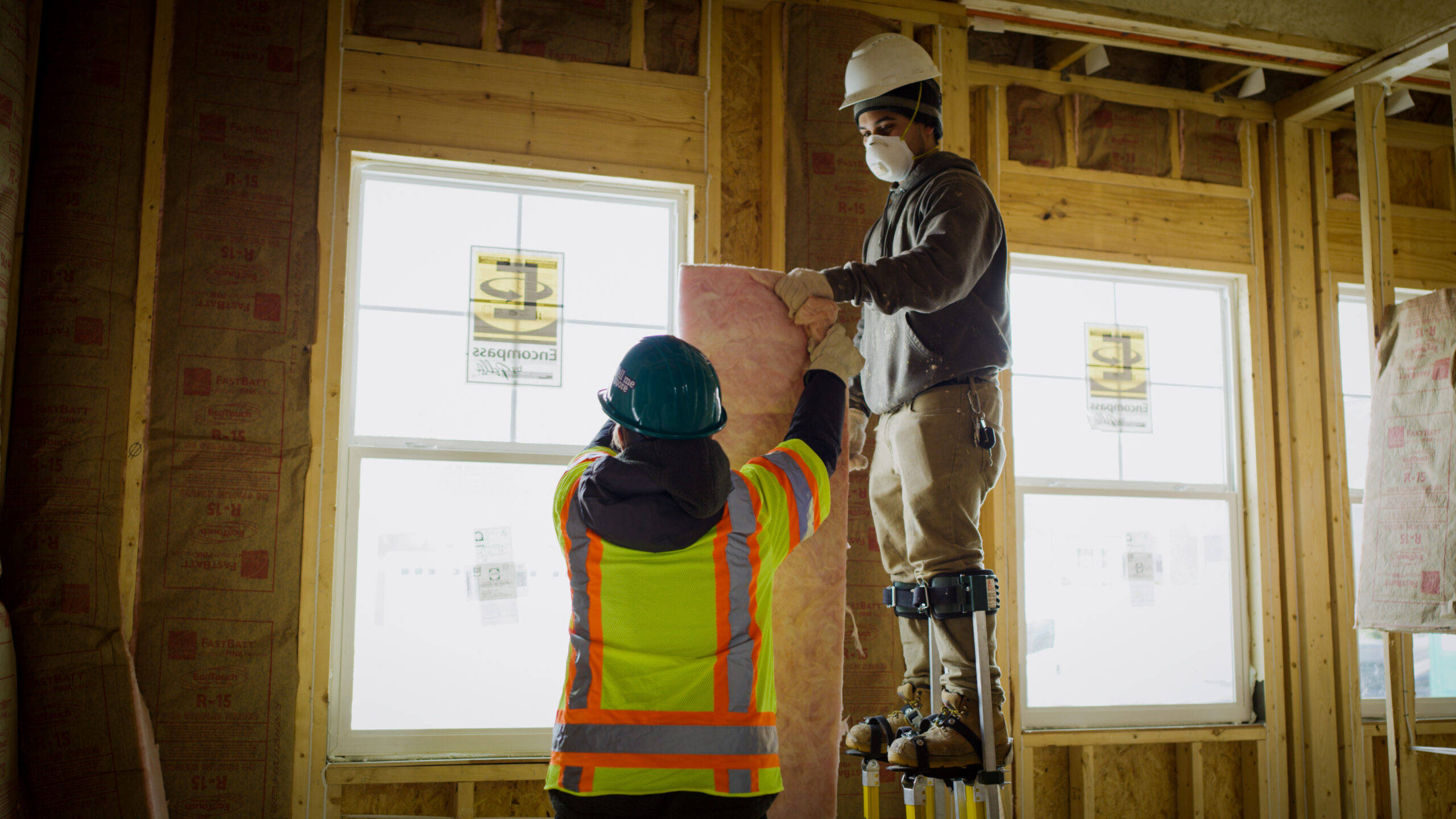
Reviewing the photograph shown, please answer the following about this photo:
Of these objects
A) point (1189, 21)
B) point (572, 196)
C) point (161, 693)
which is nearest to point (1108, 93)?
point (1189, 21)

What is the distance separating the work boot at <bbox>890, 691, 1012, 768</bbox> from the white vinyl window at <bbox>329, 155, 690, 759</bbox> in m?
1.44

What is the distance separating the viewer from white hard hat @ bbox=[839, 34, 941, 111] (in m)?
2.42

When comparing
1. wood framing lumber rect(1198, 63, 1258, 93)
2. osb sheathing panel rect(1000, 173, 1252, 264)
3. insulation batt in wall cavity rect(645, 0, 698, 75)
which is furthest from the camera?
wood framing lumber rect(1198, 63, 1258, 93)

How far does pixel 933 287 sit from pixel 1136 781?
2777 mm

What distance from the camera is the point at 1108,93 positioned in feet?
13.3

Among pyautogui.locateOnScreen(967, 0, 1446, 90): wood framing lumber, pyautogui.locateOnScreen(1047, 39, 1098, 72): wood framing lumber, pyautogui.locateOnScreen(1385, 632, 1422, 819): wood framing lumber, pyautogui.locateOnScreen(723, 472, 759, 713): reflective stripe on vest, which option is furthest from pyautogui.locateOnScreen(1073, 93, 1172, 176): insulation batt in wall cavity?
pyautogui.locateOnScreen(723, 472, 759, 713): reflective stripe on vest

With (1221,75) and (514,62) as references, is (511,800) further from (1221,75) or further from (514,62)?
(1221,75)

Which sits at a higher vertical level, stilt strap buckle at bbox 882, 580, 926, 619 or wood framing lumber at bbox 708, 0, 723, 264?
wood framing lumber at bbox 708, 0, 723, 264

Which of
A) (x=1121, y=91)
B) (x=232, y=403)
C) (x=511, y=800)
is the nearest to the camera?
(x=232, y=403)

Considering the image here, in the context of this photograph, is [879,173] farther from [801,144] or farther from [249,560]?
[249,560]

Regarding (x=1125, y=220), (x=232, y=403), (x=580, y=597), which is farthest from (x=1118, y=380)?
(x=232, y=403)

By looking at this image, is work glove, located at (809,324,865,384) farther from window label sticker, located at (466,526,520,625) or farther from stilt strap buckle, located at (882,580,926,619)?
window label sticker, located at (466,526,520,625)

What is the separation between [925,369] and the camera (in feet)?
7.58

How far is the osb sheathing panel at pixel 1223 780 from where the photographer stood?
3.93 meters
